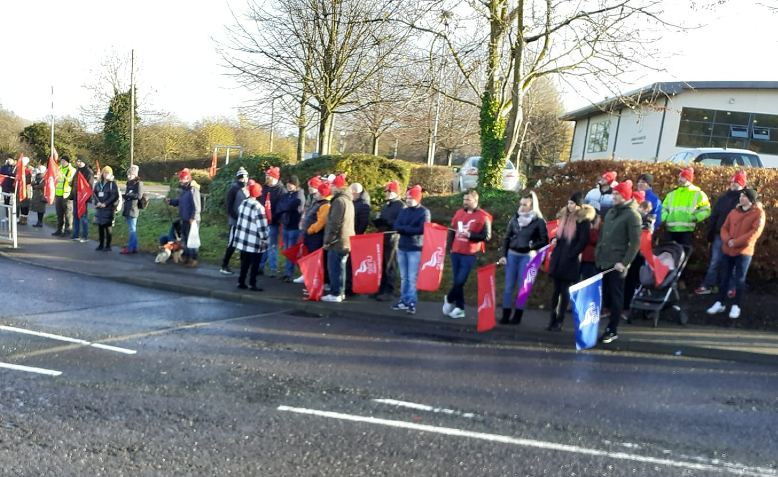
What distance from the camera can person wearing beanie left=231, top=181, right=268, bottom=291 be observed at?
11.0m

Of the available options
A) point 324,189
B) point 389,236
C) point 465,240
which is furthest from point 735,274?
point 324,189

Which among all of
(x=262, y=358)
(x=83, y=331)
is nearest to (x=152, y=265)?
(x=83, y=331)

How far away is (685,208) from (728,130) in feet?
78.1

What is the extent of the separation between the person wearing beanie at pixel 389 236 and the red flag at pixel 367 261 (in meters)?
0.23

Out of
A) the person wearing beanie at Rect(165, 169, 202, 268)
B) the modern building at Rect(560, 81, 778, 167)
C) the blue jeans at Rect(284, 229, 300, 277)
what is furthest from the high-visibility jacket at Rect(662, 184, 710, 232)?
the modern building at Rect(560, 81, 778, 167)

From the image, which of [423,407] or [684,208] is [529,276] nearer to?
[684,208]

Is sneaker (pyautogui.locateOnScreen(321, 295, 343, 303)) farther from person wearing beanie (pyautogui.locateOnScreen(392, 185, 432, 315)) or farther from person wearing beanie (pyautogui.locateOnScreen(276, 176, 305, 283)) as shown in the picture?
person wearing beanie (pyautogui.locateOnScreen(276, 176, 305, 283))

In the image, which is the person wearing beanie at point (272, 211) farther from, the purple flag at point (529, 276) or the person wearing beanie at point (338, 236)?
the purple flag at point (529, 276)

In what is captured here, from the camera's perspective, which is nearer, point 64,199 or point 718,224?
point 718,224

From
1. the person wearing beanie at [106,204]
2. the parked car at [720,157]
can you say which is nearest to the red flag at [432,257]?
the parked car at [720,157]

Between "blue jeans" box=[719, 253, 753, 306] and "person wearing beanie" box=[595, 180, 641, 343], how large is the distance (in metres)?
2.22

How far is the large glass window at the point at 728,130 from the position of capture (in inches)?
1206

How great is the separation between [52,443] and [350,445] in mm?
2029

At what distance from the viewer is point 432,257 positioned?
10391 mm
